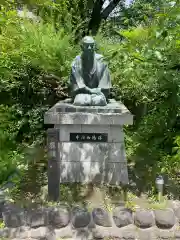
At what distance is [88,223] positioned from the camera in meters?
3.40

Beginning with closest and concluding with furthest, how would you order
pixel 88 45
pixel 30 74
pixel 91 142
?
pixel 88 45
pixel 91 142
pixel 30 74

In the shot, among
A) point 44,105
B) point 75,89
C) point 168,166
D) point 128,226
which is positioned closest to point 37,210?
point 128,226

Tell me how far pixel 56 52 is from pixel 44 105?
1.11m

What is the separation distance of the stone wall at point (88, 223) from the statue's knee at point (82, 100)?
1359 millimetres

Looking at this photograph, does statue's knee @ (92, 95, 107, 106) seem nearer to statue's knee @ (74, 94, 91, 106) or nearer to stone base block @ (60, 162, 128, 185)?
statue's knee @ (74, 94, 91, 106)

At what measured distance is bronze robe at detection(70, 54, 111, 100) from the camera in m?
4.20

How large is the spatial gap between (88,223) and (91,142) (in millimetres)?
→ 1100

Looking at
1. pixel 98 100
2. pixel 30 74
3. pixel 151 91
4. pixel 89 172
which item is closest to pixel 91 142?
pixel 89 172

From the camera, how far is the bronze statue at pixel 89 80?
4.04 m

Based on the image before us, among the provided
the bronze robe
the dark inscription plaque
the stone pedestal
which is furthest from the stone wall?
the bronze robe

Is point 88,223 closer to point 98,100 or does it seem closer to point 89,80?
point 98,100

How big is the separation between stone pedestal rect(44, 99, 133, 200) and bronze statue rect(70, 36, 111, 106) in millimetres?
152

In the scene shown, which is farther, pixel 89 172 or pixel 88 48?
pixel 89 172

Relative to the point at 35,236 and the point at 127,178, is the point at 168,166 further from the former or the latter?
the point at 35,236
